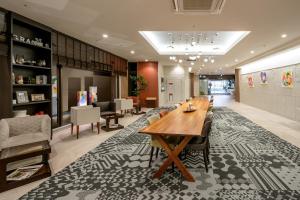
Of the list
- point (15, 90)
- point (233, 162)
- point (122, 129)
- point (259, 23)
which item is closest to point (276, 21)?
point (259, 23)

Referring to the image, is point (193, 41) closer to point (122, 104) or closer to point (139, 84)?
point (122, 104)

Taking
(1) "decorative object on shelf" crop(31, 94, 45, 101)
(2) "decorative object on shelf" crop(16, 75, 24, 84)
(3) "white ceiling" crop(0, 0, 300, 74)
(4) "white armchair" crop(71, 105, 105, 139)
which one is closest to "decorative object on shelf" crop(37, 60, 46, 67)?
(2) "decorative object on shelf" crop(16, 75, 24, 84)

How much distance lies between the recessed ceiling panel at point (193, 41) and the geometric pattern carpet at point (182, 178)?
161 inches

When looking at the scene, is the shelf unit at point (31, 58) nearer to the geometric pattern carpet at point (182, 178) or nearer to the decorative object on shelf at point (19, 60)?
the decorative object on shelf at point (19, 60)

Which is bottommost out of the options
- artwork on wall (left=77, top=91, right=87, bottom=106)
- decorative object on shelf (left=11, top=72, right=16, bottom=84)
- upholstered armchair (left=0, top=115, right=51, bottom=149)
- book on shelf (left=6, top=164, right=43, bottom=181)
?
book on shelf (left=6, top=164, right=43, bottom=181)

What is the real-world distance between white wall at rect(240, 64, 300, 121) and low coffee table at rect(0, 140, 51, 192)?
8.52 m

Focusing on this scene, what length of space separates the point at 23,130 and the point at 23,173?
1176mm

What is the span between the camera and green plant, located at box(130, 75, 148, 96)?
11.3 metres

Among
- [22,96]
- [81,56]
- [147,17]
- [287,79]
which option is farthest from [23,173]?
[287,79]

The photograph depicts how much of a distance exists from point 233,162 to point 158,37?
588 cm

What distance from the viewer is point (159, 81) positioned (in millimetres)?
12602

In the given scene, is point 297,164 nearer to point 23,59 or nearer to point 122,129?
point 122,129

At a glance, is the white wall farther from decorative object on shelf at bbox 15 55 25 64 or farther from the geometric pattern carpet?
decorative object on shelf at bbox 15 55 25 64

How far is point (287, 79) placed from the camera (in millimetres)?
7793
